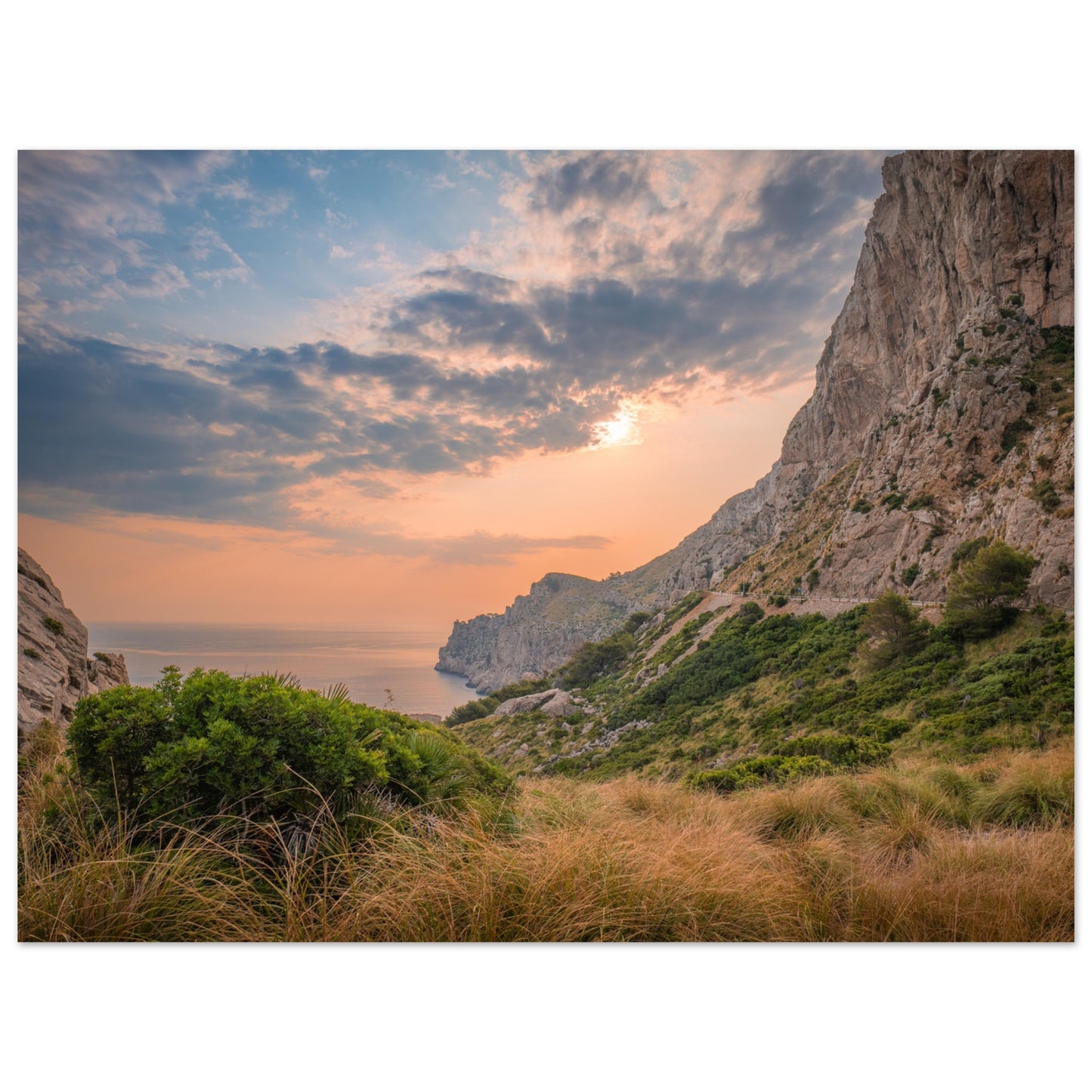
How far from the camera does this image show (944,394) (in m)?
29.0

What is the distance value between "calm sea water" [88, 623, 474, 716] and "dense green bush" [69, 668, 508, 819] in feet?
1.26

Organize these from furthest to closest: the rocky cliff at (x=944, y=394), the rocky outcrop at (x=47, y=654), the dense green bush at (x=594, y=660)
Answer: the dense green bush at (x=594, y=660) → the rocky cliff at (x=944, y=394) → the rocky outcrop at (x=47, y=654)

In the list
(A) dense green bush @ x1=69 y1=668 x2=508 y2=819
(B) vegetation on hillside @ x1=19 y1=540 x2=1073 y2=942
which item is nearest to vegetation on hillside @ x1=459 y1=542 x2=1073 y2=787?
(B) vegetation on hillside @ x1=19 y1=540 x2=1073 y2=942

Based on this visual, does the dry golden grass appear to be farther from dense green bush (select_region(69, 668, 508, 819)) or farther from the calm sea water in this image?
the calm sea water

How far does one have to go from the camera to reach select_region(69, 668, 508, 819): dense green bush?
278 centimetres

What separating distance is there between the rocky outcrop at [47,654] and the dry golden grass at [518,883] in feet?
4.91

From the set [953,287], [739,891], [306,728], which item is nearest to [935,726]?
[739,891]

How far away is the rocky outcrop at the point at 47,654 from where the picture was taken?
15.6 feet

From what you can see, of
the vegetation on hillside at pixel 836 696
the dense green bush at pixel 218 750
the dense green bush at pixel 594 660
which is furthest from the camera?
the dense green bush at pixel 594 660

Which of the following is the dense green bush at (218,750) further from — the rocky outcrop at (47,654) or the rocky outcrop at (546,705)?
the rocky outcrop at (546,705)

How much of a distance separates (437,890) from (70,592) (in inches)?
202

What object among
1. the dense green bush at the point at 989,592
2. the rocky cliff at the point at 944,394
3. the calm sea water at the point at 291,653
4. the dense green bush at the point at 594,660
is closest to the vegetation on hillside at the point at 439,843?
the calm sea water at the point at 291,653

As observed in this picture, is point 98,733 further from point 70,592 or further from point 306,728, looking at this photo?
point 70,592

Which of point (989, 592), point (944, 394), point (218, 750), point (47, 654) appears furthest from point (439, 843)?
point (944, 394)
